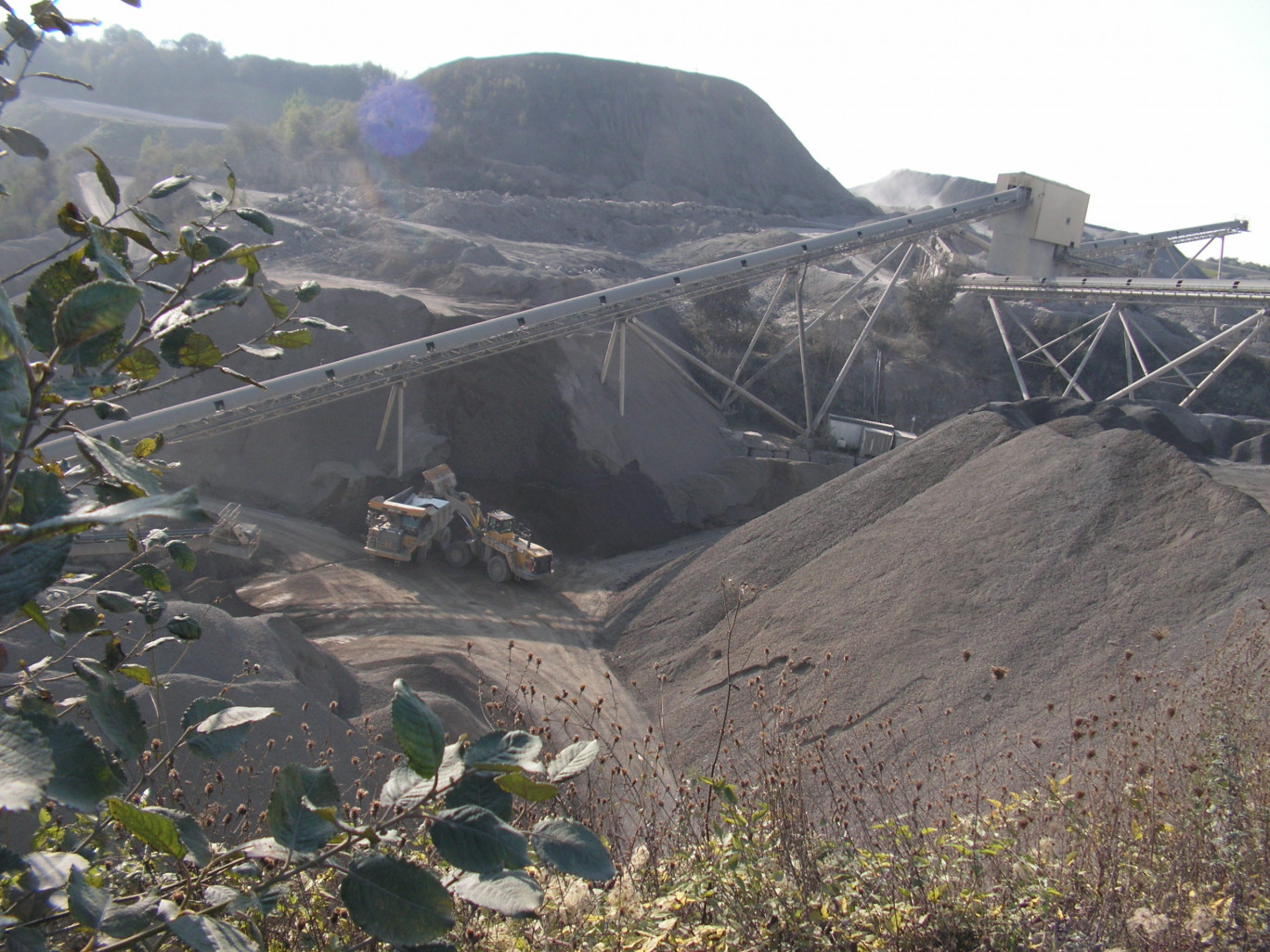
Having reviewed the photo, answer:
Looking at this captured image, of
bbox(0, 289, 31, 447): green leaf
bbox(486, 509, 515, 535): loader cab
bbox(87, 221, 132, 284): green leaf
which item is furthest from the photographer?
bbox(486, 509, 515, 535): loader cab

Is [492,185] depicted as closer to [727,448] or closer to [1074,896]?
[727,448]

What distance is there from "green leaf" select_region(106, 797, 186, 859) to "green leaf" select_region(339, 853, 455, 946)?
0.33 meters

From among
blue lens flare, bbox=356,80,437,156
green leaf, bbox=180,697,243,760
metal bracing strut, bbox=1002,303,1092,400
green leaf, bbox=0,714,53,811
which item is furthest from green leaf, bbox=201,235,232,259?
blue lens flare, bbox=356,80,437,156

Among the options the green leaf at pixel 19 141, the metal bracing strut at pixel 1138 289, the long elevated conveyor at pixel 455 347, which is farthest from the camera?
the metal bracing strut at pixel 1138 289

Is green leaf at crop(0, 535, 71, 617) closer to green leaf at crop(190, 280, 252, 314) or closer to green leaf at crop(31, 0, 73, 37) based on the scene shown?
green leaf at crop(190, 280, 252, 314)

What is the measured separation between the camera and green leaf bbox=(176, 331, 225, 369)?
1.80 metres

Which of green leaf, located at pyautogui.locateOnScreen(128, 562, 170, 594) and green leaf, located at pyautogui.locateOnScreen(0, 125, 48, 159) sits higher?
green leaf, located at pyautogui.locateOnScreen(0, 125, 48, 159)

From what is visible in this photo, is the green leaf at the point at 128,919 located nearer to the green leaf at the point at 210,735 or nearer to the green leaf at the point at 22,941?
the green leaf at the point at 22,941

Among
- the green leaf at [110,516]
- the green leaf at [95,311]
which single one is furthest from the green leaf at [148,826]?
the green leaf at [95,311]

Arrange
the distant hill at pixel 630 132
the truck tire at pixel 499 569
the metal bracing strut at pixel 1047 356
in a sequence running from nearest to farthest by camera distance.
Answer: the truck tire at pixel 499 569 → the metal bracing strut at pixel 1047 356 → the distant hill at pixel 630 132

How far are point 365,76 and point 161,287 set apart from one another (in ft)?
378

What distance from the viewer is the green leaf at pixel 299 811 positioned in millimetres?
1499

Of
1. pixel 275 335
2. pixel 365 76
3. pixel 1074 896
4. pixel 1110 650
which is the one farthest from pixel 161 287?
pixel 365 76

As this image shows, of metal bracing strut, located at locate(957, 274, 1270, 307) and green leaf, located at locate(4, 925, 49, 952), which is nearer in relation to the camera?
green leaf, located at locate(4, 925, 49, 952)
